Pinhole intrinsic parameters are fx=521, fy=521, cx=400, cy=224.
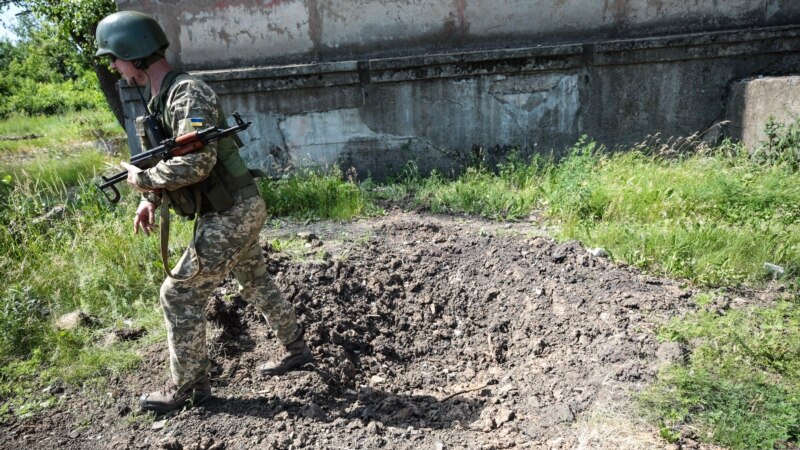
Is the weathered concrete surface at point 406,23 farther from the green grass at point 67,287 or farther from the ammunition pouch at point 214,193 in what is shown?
the ammunition pouch at point 214,193

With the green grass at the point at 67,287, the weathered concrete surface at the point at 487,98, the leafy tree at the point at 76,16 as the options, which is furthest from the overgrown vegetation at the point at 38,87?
the green grass at the point at 67,287

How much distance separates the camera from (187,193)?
8.60 feet

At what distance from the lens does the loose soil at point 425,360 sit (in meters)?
2.60

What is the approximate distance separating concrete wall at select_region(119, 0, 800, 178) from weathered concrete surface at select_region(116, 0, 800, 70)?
13 millimetres

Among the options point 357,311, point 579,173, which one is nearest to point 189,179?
point 357,311

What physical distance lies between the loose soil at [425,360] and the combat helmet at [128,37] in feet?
5.55

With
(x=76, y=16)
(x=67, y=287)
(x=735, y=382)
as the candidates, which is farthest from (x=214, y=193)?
(x=76, y=16)

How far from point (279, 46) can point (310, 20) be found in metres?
0.52

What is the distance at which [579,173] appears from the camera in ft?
16.9

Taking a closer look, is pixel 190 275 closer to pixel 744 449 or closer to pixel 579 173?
pixel 744 449

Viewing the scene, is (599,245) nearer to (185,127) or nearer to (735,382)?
(735,382)

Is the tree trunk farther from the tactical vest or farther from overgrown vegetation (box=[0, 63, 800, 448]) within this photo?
the tactical vest

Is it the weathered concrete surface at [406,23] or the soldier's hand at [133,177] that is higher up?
the weathered concrete surface at [406,23]

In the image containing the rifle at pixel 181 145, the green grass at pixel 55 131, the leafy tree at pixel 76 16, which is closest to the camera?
the rifle at pixel 181 145
